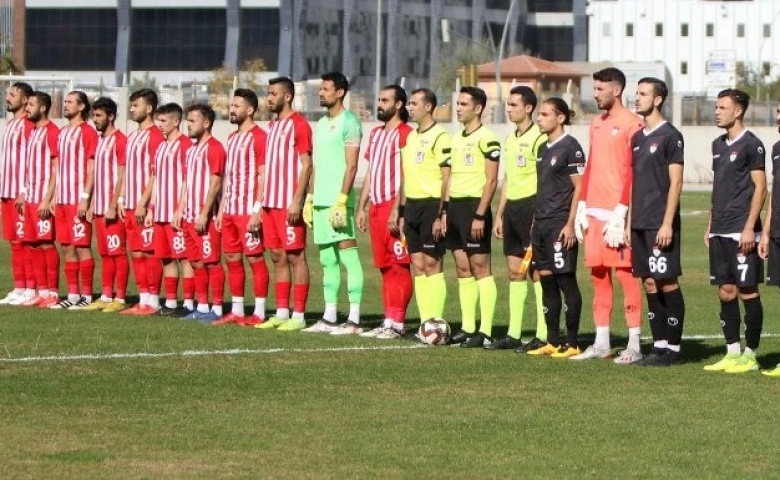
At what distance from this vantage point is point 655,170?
44.7 feet

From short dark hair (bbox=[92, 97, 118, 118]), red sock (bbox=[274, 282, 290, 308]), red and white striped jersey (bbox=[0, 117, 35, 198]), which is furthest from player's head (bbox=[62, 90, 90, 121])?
red sock (bbox=[274, 282, 290, 308])

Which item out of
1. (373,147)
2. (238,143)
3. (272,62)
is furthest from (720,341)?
(272,62)

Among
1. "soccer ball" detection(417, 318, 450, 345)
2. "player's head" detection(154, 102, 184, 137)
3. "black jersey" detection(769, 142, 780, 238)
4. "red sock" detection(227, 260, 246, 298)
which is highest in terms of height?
"player's head" detection(154, 102, 184, 137)

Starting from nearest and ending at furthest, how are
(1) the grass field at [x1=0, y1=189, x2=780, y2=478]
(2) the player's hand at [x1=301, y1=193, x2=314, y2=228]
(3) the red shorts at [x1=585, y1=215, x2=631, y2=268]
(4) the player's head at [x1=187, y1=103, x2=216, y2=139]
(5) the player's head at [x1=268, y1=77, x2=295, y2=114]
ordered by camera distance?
(1) the grass field at [x1=0, y1=189, x2=780, y2=478]
(3) the red shorts at [x1=585, y1=215, x2=631, y2=268]
(2) the player's hand at [x1=301, y1=193, x2=314, y2=228]
(5) the player's head at [x1=268, y1=77, x2=295, y2=114]
(4) the player's head at [x1=187, y1=103, x2=216, y2=139]

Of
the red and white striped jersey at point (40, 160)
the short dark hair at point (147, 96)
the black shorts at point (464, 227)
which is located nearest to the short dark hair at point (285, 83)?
the short dark hair at point (147, 96)

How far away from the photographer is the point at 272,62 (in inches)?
3676

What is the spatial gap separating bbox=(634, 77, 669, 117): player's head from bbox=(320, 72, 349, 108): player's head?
3.70 meters

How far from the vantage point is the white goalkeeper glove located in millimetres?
13758

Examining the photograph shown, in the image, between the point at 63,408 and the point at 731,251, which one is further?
the point at 731,251

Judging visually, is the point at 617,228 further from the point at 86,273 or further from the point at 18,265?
the point at 18,265

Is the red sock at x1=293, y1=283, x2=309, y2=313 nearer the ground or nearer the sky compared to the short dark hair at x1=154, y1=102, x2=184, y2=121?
nearer the ground

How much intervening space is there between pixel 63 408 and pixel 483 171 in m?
5.24

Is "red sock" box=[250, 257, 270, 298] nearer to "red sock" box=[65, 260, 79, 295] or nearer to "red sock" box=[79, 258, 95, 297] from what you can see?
"red sock" box=[79, 258, 95, 297]

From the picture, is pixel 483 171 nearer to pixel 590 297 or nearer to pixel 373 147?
pixel 373 147
